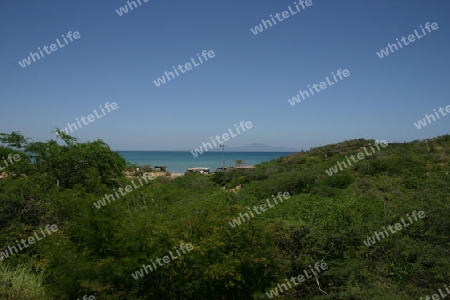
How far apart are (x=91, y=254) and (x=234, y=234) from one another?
3135 mm

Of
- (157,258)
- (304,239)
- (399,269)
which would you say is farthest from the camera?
(304,239)

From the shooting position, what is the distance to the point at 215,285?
272 inches

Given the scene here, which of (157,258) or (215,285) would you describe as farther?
(215,285)

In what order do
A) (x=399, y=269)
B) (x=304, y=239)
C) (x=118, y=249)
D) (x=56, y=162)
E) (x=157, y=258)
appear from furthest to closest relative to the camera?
(x=56, y=162) → (x=304, y=239) → (x=399, y=269) → (x=118, y=249) → (x=157, y=258)

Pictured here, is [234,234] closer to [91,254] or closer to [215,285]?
[215,285]

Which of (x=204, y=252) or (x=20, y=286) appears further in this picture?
(x=20, y=286)

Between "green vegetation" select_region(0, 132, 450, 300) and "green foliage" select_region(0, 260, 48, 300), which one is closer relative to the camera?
"green vegetation" select_region(0, 132, 450, 300)

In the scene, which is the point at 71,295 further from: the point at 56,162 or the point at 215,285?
the point at 56,162

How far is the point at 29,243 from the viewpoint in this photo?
352 inches

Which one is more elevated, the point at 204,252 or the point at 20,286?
the point at 20,286

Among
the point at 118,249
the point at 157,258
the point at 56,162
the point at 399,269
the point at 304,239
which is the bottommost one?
the point at 399,269

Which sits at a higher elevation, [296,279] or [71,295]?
[71,295]

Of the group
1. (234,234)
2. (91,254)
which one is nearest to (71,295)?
(91,254)

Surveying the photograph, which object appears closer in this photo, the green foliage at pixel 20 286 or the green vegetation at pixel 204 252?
the green vegetation at pixel 204 252
